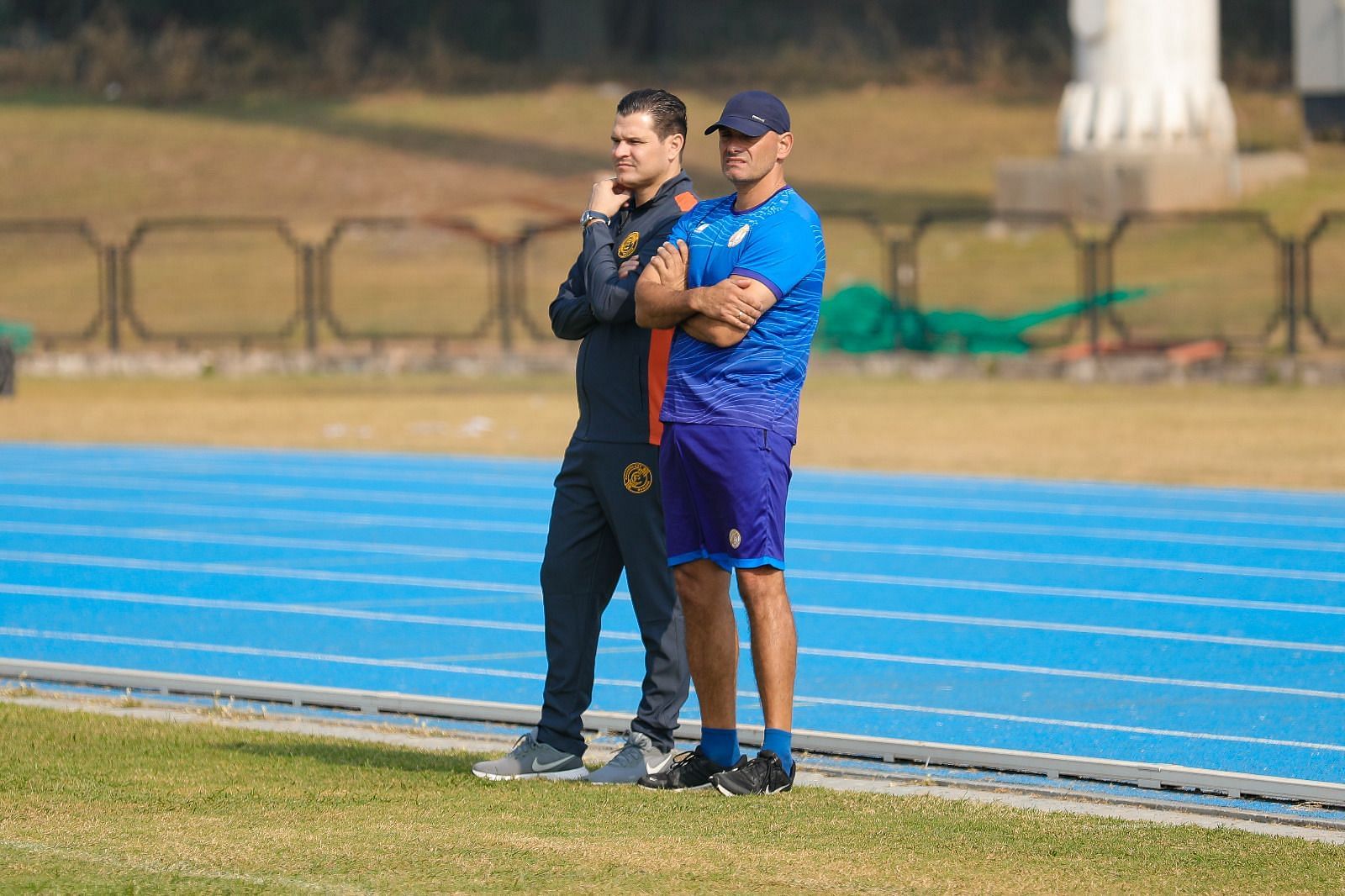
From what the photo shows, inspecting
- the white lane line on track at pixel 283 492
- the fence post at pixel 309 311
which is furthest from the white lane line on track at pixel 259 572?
the fence post at pixel 309 311

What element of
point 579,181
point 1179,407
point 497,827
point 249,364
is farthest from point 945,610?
point 579,181

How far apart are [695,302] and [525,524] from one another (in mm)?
7455

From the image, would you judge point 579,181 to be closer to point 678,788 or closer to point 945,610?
point 945,610

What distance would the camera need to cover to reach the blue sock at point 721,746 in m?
6.19

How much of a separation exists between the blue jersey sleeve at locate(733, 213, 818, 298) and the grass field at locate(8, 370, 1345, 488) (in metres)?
9.31

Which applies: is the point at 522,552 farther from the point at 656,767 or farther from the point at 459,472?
the point at 656,767

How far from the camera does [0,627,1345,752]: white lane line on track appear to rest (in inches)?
289

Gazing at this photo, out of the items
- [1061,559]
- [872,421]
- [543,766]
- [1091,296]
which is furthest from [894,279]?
[543,766]

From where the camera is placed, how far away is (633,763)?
636 cm

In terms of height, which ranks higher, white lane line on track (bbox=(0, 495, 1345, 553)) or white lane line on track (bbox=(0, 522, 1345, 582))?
white lane line on track (bbox=(0, 495, 1345, 553))

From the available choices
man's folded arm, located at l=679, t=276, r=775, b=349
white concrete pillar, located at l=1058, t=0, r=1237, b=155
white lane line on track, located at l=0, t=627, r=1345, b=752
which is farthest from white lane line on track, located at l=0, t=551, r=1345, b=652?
white concrete pillar, located at l=1058, t=0, r=1237, b=155

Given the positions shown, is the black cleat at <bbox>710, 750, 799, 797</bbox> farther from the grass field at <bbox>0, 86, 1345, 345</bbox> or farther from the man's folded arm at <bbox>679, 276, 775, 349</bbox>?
the grass field at <bbox>0, 86, 1345, 345</bbox>

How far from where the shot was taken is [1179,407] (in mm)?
20078

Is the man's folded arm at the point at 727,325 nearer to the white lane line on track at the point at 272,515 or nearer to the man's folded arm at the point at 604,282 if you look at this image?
the man's folded arm at the point at 604,282
